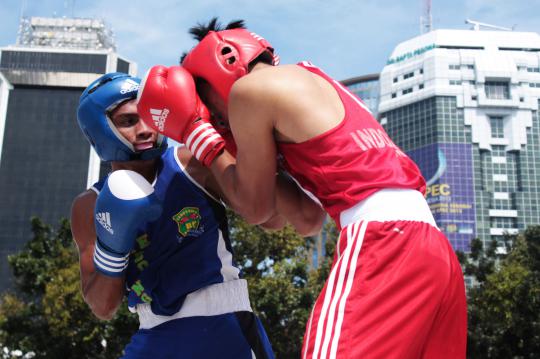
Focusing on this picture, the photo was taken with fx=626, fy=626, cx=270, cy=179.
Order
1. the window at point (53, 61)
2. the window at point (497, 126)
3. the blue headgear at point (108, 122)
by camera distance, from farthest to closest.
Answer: the window at point (53, 61) < the window at point (497, 126) < the blue headgear at point (108, 122)

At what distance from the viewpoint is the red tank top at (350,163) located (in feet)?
7.66

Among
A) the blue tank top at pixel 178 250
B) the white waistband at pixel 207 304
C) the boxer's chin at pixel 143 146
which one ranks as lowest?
the white waistband at pixel 207 304

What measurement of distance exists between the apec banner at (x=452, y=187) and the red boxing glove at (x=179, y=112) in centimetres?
7045

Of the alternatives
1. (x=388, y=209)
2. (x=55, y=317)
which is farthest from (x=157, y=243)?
(x=55, y=317)

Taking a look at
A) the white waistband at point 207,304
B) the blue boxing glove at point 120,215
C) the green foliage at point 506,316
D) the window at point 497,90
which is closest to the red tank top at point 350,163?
the blue boxing glove at point 120,215

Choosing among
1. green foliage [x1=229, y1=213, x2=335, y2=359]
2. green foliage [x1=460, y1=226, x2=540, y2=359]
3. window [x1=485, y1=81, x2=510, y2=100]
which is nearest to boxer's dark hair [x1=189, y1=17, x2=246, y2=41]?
green foliage [x1=229, y1=213, x2=335, y2=359]

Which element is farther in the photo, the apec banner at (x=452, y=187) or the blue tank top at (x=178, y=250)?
the apec banner at (x=452, y=187)

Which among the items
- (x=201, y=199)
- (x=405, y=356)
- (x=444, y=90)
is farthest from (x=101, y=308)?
(x=444, y=90)

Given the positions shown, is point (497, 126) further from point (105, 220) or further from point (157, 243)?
point (105, 220)

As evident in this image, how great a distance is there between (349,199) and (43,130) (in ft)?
293

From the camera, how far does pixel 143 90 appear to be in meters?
2.84

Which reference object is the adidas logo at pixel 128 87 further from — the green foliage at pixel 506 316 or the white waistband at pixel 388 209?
the green foliage at pixel 506 316

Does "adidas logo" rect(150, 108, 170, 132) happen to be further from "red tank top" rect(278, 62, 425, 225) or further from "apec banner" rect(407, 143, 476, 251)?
"apec banner" rect(407, 143, 476, 251)

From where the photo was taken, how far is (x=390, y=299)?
2098 mm
